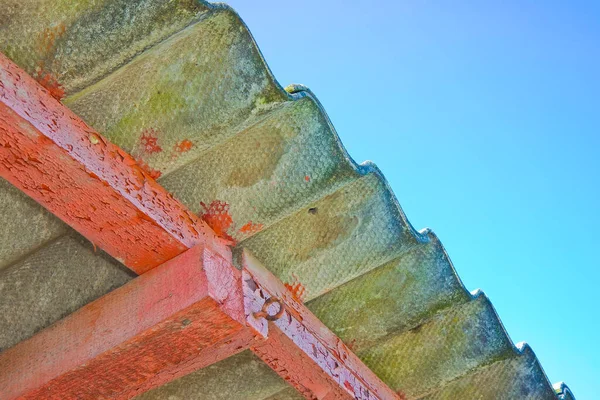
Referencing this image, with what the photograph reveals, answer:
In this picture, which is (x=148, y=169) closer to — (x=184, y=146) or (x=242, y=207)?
(x=184, y=146)

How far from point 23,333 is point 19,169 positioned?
0.84 meters

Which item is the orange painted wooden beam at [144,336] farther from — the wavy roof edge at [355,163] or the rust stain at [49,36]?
the rust stain at [49,36]

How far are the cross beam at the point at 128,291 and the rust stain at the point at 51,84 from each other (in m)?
0.06

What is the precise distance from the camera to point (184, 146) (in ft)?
8.17

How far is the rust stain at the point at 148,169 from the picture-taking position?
250 cm

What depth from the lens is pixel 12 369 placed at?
2.70 m

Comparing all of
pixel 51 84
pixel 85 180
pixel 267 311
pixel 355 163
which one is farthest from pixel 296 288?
pixel 51 84

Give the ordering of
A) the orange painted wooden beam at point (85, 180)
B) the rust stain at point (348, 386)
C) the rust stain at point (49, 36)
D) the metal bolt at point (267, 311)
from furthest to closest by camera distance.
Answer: the rust stain at point (348, 386) → the metal bolt at point (267, 311) → the rust stain at point (49, 36) → the orange painted wooden beam at point (85, 180)

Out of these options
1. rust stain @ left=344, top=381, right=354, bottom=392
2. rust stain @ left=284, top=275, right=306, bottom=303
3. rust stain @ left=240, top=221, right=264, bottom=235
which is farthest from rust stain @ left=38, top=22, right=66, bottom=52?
rust stain @ left=344, top=381, right=354, bottom=392

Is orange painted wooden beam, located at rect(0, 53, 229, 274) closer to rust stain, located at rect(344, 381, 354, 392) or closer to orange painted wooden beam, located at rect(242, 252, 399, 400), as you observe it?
orange painted wooden beam, located at rect(242, 252, 399, 400)

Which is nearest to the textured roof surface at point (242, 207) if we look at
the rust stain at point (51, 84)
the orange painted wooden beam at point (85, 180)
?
the rust stain at point (51, 84)

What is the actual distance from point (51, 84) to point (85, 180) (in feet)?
1.11

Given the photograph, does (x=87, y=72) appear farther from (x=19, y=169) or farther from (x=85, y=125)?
(x=19, y=169)

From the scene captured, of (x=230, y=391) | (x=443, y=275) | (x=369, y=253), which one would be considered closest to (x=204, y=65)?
(x=369, y=253)
